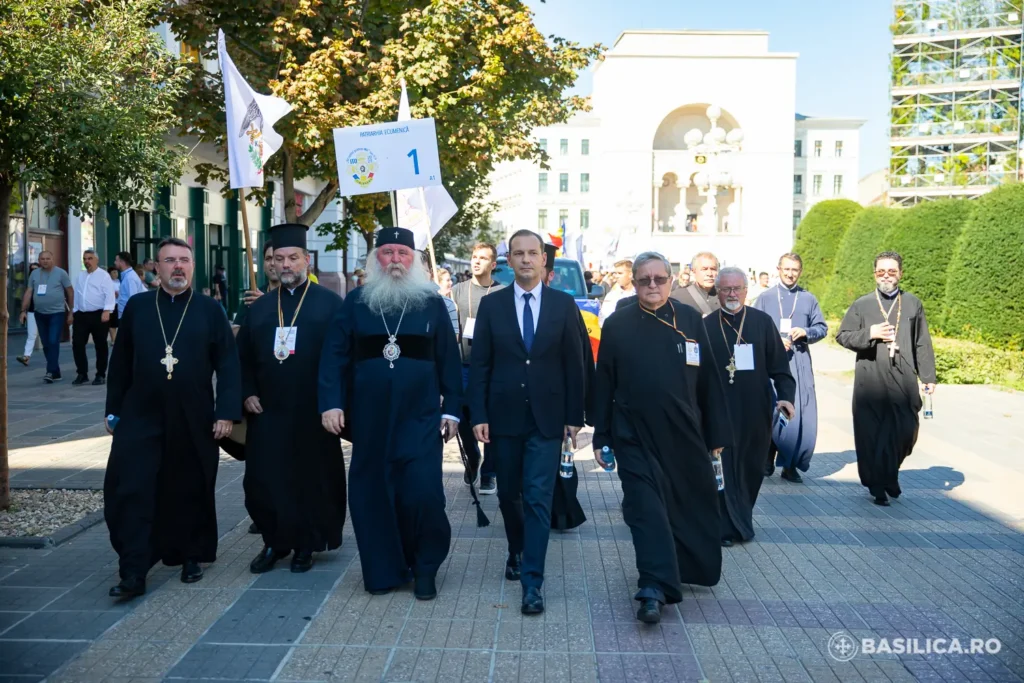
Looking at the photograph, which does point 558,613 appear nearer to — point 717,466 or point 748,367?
point 717,466

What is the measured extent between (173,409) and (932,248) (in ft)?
63.1

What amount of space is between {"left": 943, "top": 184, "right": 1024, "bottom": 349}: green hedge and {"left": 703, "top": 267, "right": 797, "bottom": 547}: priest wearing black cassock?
11.4m

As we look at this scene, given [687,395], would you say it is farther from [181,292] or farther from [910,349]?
[910,349]

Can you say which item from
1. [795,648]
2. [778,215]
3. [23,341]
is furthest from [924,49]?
[795,648]

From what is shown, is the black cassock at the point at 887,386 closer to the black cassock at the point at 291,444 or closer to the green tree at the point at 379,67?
the black cassock at the point at 291,444

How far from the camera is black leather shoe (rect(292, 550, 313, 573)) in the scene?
20.6 feet

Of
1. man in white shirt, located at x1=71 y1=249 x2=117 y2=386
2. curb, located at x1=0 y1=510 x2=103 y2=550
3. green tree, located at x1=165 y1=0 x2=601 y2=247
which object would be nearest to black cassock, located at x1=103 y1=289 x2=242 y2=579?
curb, located at x1=0 y1=510 x2=103 y2=550

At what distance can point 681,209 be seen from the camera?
3012 inches

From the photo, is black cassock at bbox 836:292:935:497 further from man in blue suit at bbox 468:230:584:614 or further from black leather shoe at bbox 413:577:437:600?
black leather shoe at bbox 413:577:437:600

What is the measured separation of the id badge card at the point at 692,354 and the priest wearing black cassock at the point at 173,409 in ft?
8.21

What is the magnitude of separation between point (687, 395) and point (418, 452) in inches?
58.0

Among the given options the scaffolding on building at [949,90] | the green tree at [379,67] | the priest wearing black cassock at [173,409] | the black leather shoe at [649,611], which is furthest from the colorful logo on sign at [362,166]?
the scaffolding on building at [949,90]

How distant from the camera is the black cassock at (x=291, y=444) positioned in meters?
6.23

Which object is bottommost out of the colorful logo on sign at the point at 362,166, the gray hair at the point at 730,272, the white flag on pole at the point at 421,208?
the gray hair at the point at 730,272
